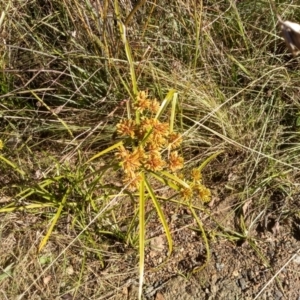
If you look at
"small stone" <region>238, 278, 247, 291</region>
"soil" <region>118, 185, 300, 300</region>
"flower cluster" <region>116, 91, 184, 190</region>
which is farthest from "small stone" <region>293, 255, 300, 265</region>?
"flower cluster" <region>116, 91, 184, 190</region>

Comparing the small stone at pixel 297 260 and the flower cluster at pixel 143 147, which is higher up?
the flower cluster at pixel 143 147

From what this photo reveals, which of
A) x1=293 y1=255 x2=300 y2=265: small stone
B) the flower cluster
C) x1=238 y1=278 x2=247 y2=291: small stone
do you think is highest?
the flower cluster

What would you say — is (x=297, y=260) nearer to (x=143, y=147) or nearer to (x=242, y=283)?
(x=242, y=283)

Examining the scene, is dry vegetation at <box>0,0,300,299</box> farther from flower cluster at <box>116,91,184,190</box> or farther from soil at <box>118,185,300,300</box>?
flower cluster at <box>116,91,184,190</box>

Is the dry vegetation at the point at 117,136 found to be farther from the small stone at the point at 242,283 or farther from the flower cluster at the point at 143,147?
the flower cluster at the point at 143,147

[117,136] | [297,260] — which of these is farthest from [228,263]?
[117,136]

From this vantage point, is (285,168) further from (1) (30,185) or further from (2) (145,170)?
(1) (30,185)

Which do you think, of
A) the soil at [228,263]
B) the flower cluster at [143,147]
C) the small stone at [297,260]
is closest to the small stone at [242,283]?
the soil at [228,263]
